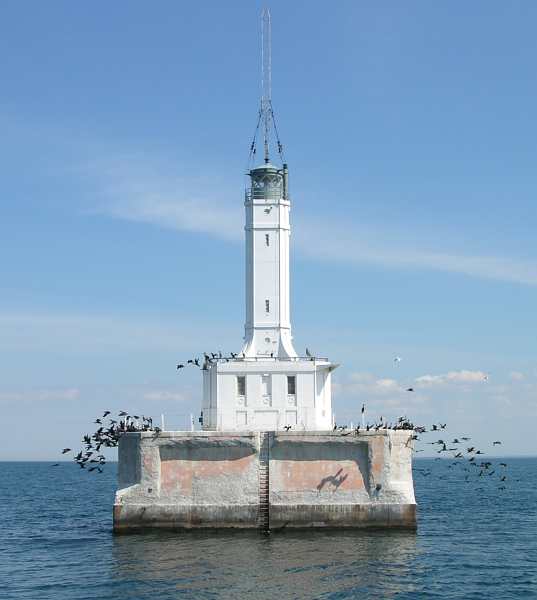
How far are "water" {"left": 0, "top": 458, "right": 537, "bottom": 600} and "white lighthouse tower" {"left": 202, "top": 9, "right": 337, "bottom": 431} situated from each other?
7636mm

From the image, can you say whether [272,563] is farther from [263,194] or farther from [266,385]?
[263,194]

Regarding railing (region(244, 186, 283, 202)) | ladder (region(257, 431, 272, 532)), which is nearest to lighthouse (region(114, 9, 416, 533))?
ladder (region(257, 431, 272, 532))

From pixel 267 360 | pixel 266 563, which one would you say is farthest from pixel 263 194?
pixel 266 563

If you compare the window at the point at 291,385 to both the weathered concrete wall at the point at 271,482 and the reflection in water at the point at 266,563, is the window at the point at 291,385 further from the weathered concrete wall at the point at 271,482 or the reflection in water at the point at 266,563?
the reflection in water at the point at 266,563

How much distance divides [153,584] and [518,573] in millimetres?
15651

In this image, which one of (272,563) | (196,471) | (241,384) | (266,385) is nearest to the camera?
(272,563)

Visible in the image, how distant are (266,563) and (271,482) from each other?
321 inches

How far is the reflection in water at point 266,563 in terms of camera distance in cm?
3766

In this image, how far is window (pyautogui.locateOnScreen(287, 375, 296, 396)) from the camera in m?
54.4

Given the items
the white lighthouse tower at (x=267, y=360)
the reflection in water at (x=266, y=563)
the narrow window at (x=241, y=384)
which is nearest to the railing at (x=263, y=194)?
the white lighthouse tower at (x=267, y=360)

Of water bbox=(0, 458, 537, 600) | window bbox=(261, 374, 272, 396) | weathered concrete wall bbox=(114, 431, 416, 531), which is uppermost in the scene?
window bbox=(261, 374, 272, 396)

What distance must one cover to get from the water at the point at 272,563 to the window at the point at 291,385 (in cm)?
868

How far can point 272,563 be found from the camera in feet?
137

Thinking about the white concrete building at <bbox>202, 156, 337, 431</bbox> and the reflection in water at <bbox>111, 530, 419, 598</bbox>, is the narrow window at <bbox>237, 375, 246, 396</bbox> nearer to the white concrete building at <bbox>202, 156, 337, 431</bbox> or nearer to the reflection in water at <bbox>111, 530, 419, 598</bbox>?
the white concrete building at <bbox>202, 156, 337, 431</bbox>
